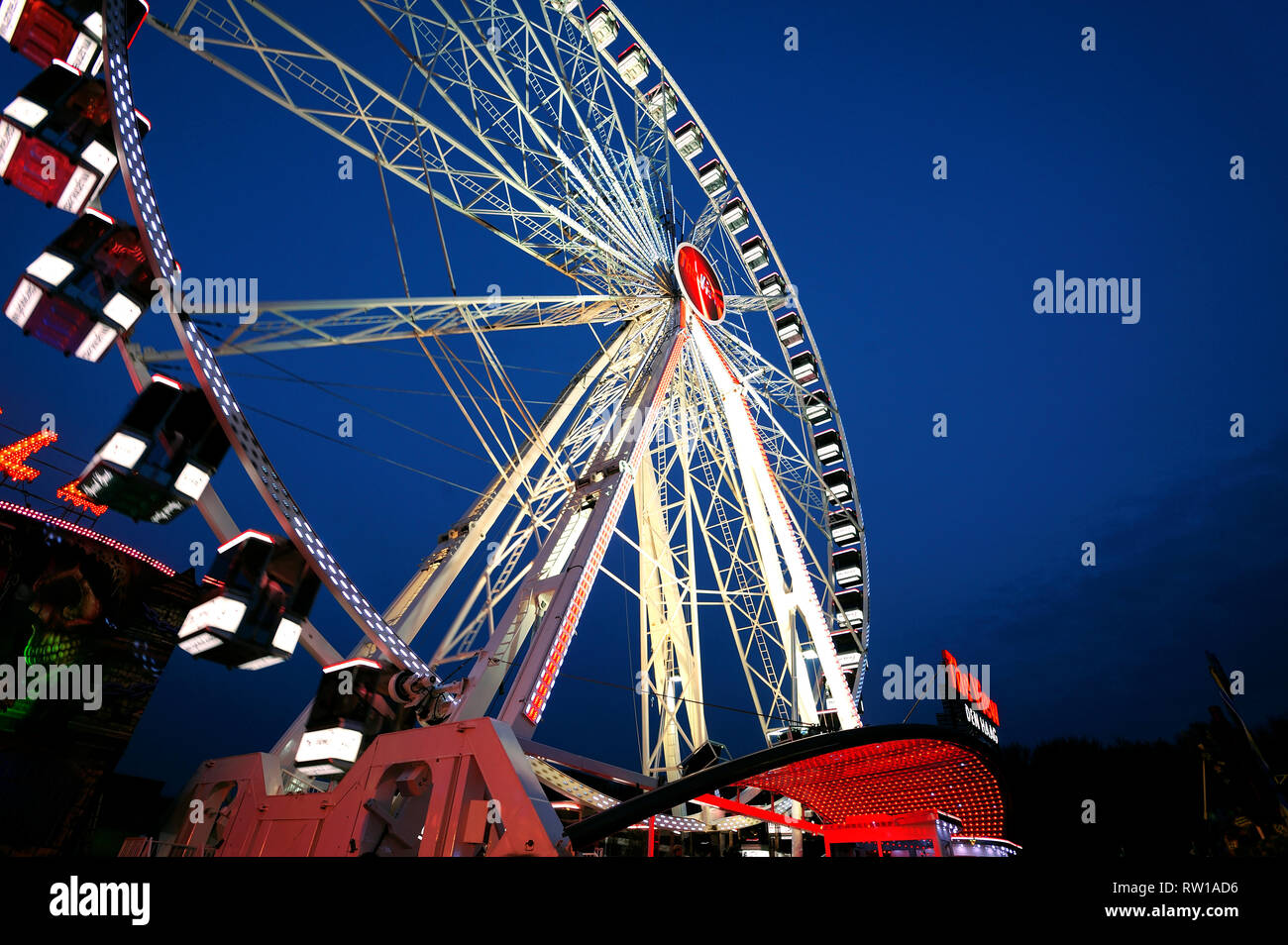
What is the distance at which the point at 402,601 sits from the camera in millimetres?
12547

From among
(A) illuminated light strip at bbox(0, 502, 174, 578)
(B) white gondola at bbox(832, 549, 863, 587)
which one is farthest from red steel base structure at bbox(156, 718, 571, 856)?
(B) white gondola at bbox(832, 549, 863, 587)

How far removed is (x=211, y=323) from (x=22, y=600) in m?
10.3

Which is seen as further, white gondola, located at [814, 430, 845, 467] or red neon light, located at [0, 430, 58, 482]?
white gondola, located at [814, 430, 845, 467]

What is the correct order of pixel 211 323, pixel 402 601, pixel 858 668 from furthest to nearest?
pixel 858 668 < pixel 402 601 < pixel 211 323

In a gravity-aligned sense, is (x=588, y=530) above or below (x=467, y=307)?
below

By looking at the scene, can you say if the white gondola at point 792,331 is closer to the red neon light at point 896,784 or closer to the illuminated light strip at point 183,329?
the red neon light at point 896,784

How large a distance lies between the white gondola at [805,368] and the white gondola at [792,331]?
0.49 m

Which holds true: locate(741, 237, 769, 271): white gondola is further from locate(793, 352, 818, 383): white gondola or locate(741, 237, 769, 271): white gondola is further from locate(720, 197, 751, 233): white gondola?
locate(793, 352, 818, 383): white gondola

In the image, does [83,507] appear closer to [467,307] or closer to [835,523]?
[467,307]

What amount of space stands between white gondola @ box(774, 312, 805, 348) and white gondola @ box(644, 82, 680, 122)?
6916 mm

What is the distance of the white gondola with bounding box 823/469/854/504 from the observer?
21891 millimetres

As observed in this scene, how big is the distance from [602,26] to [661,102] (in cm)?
255

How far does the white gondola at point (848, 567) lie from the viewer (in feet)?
70.4
